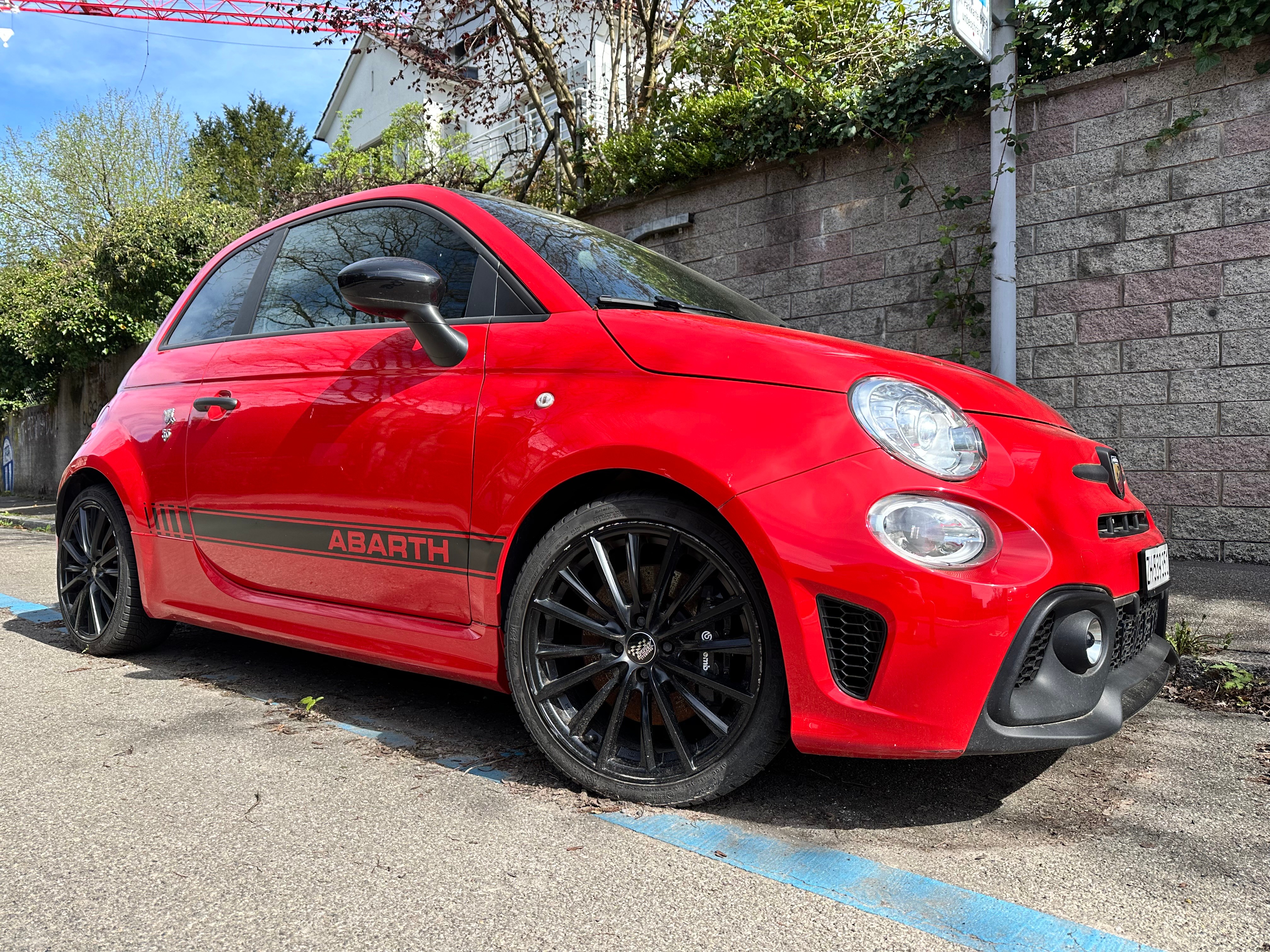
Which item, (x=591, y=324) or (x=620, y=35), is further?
(x=620, y=35)

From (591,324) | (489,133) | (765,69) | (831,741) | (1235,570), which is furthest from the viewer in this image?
(489,133)

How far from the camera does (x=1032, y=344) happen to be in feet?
18.8

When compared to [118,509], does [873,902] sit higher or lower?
lower

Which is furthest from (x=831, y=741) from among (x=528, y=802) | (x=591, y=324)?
(x=591, y=324)

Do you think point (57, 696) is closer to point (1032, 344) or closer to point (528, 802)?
point (528, 802)

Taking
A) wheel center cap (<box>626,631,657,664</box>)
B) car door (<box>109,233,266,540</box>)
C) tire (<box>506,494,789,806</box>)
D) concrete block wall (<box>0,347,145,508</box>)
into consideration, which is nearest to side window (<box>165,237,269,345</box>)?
car door (<box>109,233,266,540</box>)

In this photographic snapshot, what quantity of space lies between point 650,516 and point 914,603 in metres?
0.64

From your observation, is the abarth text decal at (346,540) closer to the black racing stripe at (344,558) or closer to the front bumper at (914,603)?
→ the black racing stripe at (344,558)

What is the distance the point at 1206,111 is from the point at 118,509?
5.84 m

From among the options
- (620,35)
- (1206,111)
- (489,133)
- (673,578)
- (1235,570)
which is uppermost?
(489,133)

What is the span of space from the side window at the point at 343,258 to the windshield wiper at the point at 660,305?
0.46m

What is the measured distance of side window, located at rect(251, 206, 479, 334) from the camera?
276 centimetres

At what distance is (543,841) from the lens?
201 centimetres

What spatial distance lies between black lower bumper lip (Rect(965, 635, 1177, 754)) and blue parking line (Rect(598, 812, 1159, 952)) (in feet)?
0.97
